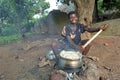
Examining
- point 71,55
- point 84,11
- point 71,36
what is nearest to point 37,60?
point 71,36

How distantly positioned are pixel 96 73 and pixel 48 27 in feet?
33.9

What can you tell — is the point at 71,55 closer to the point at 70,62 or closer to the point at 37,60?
the point at 70,62

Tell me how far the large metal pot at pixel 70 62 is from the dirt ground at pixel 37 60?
Answer: 1351 mm

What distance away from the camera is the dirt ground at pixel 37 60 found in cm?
694

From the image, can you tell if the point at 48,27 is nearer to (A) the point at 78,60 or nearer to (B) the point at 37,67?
(B) the point at 37,67

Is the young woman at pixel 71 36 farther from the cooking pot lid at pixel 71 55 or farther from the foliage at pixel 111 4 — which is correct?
the foliage at pixel 111 4

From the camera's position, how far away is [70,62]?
5.22 m

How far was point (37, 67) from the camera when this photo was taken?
294 inches

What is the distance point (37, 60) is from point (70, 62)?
9.45 ft

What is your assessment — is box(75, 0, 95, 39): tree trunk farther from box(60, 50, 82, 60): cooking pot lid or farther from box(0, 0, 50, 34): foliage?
box(0, 0, 50, 34): foliage

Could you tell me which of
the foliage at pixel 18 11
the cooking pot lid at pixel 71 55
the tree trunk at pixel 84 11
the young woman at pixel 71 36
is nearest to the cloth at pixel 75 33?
the young woman at pixel 71 36

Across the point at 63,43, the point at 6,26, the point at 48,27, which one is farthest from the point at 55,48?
the point at 6,26

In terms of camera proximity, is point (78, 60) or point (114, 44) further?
point (114, 44)

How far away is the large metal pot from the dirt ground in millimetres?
1351
